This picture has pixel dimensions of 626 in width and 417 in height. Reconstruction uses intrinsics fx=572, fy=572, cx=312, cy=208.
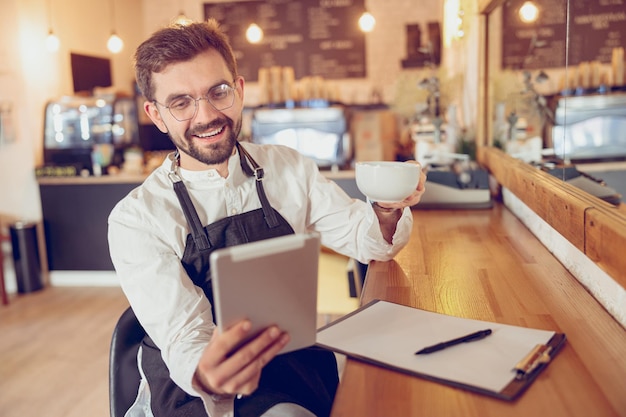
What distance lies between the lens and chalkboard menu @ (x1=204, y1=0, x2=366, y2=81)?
661 centimetres

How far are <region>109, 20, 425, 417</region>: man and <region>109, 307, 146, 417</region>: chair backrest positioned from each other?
0.03 meters

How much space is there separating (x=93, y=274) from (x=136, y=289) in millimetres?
3667

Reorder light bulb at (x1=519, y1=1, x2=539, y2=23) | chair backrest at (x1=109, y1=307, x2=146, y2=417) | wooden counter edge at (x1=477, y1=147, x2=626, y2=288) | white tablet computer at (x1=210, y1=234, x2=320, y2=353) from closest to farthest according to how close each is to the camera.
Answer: white tablet computer at (x1=210, y1=234, x2=320, y2=353)
wooden counter edge at (x1=477, y1=147, x2=626, y2=288)
chair backrest at (x1=109, y1=307, x2=146, y2=417)
light bulb at (x1=519, y1=1, x2=539, y2=23)

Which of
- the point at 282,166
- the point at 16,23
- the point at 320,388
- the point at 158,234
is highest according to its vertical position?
the point at 16,23

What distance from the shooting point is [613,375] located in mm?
914

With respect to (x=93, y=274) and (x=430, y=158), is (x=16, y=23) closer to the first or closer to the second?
(x=93, y=274)

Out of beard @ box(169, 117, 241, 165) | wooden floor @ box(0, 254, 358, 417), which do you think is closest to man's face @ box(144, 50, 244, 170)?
beard @ box(169, 117, 241, 165)

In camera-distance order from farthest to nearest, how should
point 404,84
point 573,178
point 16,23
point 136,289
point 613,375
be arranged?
point 16,23 → point 404,84 → point 573,178 → point 136,289 → point 613,375

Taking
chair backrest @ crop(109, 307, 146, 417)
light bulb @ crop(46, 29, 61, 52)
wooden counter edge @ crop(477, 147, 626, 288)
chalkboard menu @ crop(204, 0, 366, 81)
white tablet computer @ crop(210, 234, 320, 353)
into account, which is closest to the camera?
white tablet computer @ crop(210, 234, 320, 353)

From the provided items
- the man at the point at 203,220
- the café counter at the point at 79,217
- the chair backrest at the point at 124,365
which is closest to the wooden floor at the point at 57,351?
the café counter at the point at 79,217

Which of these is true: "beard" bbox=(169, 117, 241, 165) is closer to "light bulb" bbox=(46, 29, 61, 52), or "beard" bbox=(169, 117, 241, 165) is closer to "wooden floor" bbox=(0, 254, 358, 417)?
"wooden floor" bbox=(0, 254, 358, 417)

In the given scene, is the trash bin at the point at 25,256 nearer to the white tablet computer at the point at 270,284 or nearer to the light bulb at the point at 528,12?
the light bulb at the point at 528,12

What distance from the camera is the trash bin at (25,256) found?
174 inches

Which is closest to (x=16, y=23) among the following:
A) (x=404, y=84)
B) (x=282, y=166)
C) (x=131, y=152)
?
(x=131, y=152)
